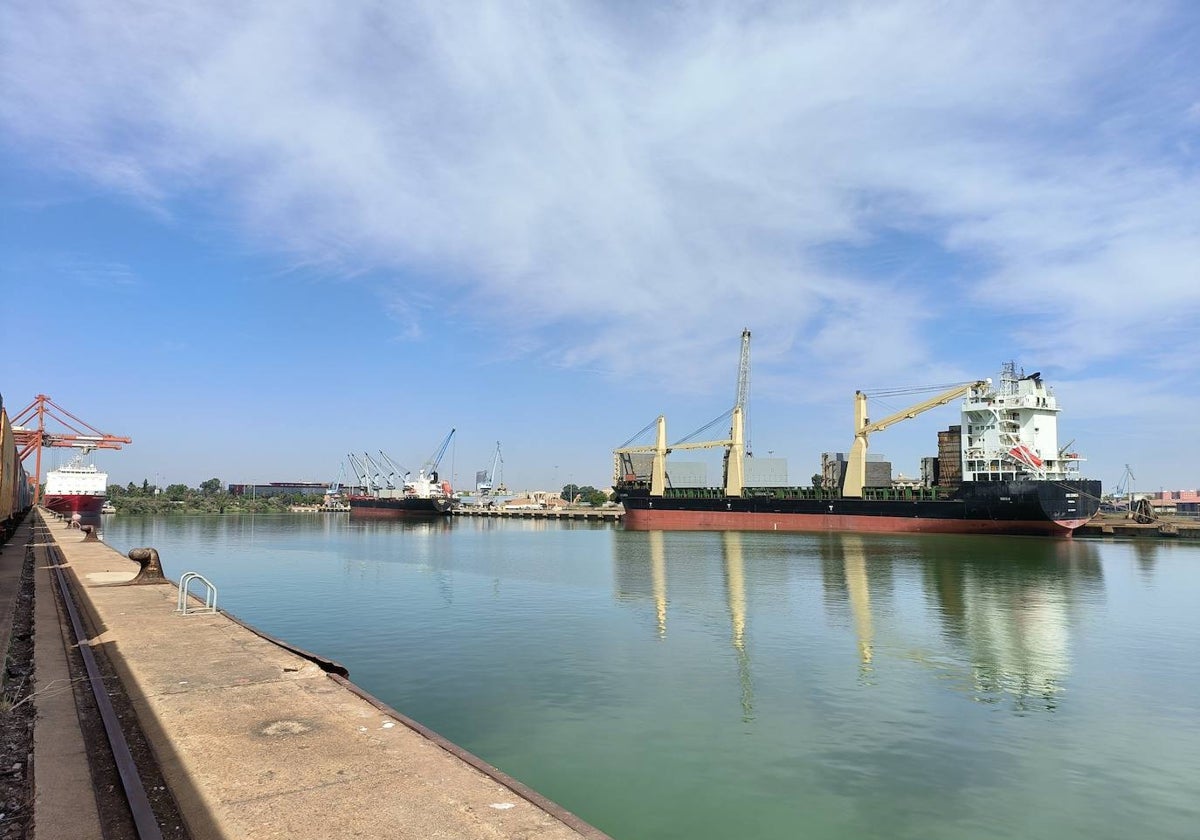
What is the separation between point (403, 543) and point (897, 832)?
188ft

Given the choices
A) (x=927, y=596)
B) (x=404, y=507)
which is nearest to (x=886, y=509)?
(x=927, y=596)

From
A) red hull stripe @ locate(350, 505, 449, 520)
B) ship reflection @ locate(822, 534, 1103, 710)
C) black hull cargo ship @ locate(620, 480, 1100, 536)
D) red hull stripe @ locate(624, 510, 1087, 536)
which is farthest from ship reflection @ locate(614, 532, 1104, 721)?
red hull stripe @ locate(350, 505, 449, 520)

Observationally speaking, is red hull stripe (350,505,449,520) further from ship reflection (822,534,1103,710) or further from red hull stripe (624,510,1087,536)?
ship reflection (822,534,1103,710)

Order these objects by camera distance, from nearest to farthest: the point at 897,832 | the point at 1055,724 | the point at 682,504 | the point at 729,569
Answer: the point at 897,832
the point at 1055,724
the point at 729,569
the point at 682,504

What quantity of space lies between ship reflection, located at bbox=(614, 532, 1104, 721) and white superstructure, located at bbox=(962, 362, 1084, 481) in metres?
9.22

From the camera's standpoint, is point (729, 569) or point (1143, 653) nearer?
point (1143, 653)

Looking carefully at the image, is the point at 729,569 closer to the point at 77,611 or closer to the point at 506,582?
the point at 506,582

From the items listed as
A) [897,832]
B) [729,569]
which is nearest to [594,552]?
[729,569]

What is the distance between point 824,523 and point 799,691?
64.0 metres

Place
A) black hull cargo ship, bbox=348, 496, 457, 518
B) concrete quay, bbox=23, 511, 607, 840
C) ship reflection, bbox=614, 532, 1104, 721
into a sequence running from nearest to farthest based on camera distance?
concrete quay, bbox=23, 511, 607, 840 < ship reflection, bbox=614, 532, 1104, 721 < black hull cargo ship, bbox=348, 496, 457, 518

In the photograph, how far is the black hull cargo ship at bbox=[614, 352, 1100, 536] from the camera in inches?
2357

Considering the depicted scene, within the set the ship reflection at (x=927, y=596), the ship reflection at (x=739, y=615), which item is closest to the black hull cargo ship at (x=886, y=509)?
the ship reflection at (x=927, y=596)

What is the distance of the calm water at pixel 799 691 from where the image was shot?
901 cm

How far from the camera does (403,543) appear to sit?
201 ft
